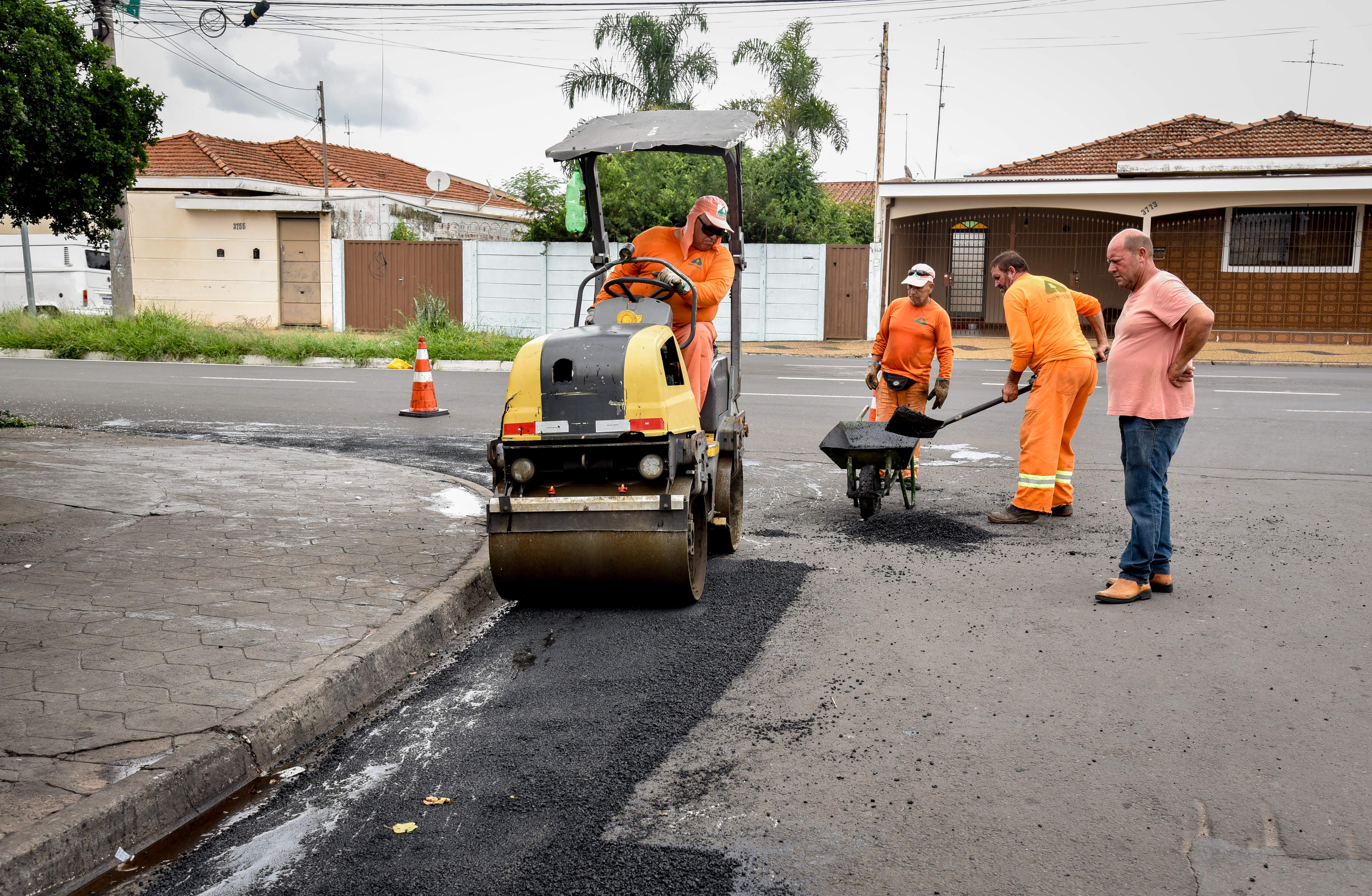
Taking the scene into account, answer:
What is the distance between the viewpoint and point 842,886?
9.31ft

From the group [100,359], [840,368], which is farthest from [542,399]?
[100,359]

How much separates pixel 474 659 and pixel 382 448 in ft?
19.2

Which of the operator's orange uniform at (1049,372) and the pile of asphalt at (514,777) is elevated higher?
the operator's orange uniform at (1049,372)

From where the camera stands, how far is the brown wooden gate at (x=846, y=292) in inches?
1024

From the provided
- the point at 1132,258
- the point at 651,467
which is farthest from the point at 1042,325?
the point at 651,467

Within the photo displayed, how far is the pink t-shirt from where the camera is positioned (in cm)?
545

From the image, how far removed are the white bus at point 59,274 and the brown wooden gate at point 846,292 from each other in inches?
704

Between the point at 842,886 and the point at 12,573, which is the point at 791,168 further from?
the point at 842,886

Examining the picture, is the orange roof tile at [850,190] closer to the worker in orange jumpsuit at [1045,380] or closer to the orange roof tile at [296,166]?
the orange roof tile at [296,166]

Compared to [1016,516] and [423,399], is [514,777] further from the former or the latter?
[423,399]

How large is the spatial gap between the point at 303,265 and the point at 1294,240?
2360 centimetres

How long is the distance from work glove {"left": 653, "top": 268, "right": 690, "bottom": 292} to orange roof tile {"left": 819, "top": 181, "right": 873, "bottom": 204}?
3831cm

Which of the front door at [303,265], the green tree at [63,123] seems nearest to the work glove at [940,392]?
the green tree at [63,123]

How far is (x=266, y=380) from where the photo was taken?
1614cm
